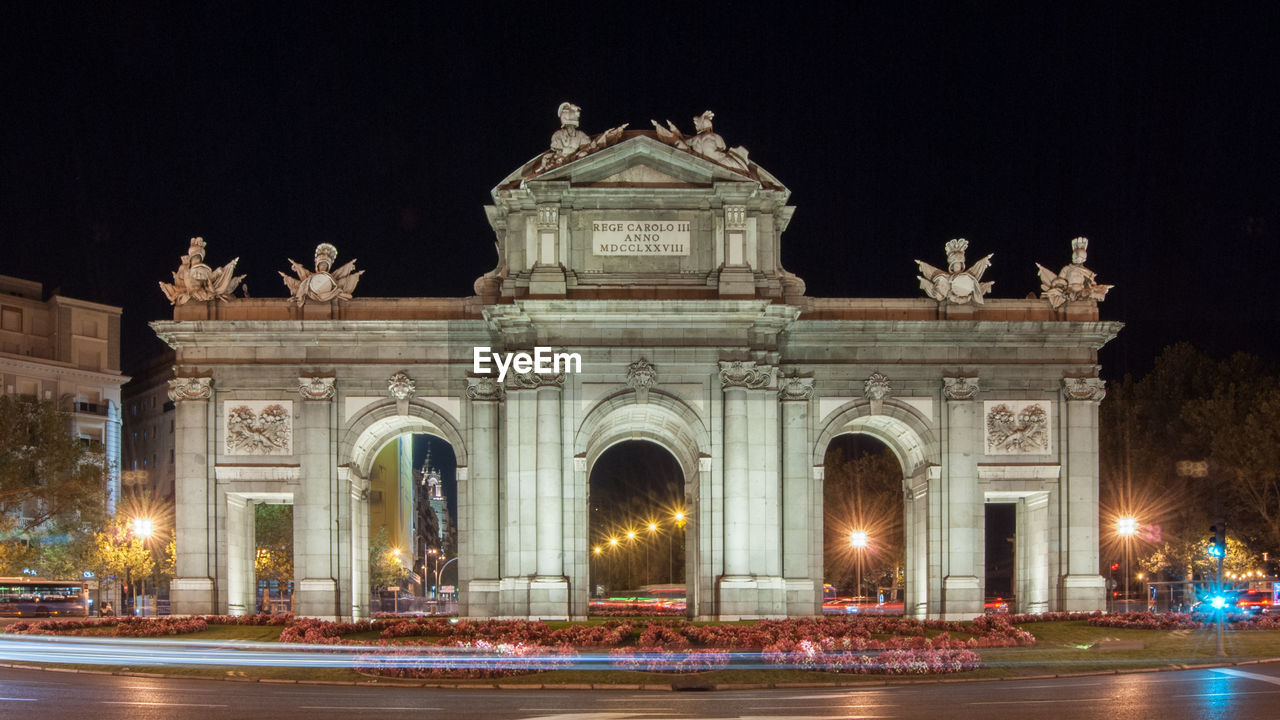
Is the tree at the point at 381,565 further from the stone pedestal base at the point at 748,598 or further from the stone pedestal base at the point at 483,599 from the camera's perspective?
the stone pedestal base at the point at 748,598

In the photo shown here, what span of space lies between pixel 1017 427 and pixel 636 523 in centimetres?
7022

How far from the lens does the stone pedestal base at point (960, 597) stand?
53.5 m

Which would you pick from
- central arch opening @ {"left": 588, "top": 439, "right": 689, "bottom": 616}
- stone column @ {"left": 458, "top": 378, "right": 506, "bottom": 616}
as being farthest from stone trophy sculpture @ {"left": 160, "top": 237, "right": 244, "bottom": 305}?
central arch opening @ {"left": 588, "top": 439, "right": 689, "bottom": 616}

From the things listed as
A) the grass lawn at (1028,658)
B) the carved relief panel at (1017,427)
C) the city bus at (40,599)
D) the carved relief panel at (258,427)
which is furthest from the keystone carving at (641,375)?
the city bus at (40,599)

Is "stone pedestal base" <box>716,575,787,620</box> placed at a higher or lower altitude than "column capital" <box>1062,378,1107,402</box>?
lower

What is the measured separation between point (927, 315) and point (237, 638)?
29.6 m

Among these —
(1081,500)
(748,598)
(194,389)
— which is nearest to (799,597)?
(748,598)

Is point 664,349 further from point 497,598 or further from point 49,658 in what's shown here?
point 49,658

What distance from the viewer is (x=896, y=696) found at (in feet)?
98.1

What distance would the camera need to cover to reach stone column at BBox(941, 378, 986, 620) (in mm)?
54219

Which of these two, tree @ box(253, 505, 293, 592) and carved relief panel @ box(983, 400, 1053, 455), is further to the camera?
tree @ box(253, 505, 293, 592)

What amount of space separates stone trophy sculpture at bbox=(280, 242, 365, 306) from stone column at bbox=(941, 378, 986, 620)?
24493mm

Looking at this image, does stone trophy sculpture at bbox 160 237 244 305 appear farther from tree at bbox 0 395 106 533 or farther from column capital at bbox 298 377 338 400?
tree at bbox 0 395 106 533

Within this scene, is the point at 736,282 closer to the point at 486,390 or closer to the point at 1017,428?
the point at 486,390
